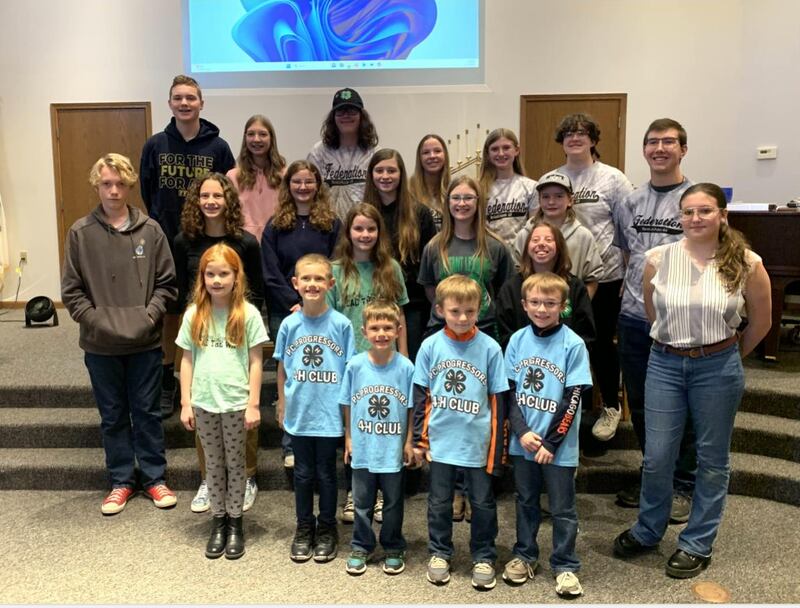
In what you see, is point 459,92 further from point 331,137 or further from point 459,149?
point 331,137

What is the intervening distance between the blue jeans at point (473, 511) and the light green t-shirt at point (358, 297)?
2.21 feet

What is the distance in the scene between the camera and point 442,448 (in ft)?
7.13

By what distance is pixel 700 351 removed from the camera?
2.17 m

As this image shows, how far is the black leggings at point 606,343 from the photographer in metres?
3.01

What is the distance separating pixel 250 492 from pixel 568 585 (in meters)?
1.53

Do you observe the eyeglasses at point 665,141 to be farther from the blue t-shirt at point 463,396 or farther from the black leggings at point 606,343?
the blue t-shirt at point 463,396

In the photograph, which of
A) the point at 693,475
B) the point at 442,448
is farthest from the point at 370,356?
the point at 693,475

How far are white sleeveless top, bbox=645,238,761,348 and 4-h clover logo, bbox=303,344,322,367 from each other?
129 cm

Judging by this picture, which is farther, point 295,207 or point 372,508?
point 295,207

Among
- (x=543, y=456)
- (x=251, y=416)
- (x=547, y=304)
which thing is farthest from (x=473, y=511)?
(x=251, y=416)

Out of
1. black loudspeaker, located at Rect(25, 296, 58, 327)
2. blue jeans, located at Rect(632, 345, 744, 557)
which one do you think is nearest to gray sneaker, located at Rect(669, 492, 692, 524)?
blue jeans, located at Rect(632, 345, 744, 557)

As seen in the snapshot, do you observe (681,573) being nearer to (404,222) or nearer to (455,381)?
(455,381)

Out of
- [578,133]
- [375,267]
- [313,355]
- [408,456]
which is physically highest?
[578,133]

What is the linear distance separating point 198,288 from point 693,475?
230 cm
